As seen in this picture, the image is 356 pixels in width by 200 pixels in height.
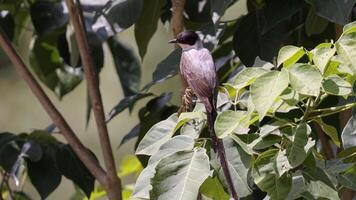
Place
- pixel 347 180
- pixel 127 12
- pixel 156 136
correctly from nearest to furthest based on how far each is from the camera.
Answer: pixel 347 180
pixel 156 136
pixel 127 12

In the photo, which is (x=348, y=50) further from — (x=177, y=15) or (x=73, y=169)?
(x=73, y=169)

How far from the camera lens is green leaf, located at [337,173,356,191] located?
1572 millimetres

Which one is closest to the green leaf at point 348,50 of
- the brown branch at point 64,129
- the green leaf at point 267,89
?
the green leaf at point 267,89

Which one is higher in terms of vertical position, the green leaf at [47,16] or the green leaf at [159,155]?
the green leaf at [47,16]

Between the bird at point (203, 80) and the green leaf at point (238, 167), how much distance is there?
2 cm

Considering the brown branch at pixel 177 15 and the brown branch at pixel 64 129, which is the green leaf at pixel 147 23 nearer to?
the brown branch at pixel 177 15

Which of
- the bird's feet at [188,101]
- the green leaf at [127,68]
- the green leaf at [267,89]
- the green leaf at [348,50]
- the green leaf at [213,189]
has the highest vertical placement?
the green leaf at [267,89]

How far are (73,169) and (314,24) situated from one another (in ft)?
2.70

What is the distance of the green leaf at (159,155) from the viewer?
160cm

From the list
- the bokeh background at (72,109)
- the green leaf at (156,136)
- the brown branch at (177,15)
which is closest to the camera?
the green leaf at (156,136)

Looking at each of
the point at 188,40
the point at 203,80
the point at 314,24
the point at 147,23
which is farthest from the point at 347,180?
the point at 147,23

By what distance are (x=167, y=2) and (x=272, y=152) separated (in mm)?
1087

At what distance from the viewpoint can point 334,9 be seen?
1.98 metres

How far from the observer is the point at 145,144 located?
171cm
